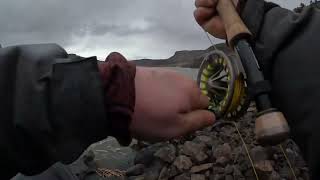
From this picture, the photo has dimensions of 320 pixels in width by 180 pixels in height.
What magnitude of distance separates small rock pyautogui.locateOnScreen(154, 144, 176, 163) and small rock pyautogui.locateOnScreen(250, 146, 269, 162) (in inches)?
22.8

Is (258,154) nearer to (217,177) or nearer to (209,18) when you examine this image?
(217,177)

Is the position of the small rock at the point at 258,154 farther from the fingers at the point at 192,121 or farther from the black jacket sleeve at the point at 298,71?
the fingers at the point at 192,121

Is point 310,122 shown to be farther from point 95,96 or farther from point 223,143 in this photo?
point 223,143

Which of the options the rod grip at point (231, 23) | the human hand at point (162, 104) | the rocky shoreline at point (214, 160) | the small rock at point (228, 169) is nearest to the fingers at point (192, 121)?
the human hand at point (162, 104)

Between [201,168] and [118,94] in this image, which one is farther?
[201,168]

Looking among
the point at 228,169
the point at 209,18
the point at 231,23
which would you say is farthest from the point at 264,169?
the point at 231,23

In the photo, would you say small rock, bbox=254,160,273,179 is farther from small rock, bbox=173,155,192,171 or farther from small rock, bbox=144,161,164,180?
small rock, bbox=144,161,164,180

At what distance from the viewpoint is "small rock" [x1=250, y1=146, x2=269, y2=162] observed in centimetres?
320

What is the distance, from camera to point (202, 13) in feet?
4.21

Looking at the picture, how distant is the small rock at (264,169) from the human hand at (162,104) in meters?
2.62

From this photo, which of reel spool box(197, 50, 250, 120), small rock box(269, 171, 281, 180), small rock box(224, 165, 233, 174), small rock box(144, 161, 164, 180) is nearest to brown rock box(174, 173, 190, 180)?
small rock box(144, 161, 164, 180)

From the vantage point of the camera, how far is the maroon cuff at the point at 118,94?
20.6 inches

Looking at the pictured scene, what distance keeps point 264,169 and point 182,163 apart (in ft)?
1.93

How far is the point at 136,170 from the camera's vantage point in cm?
345
